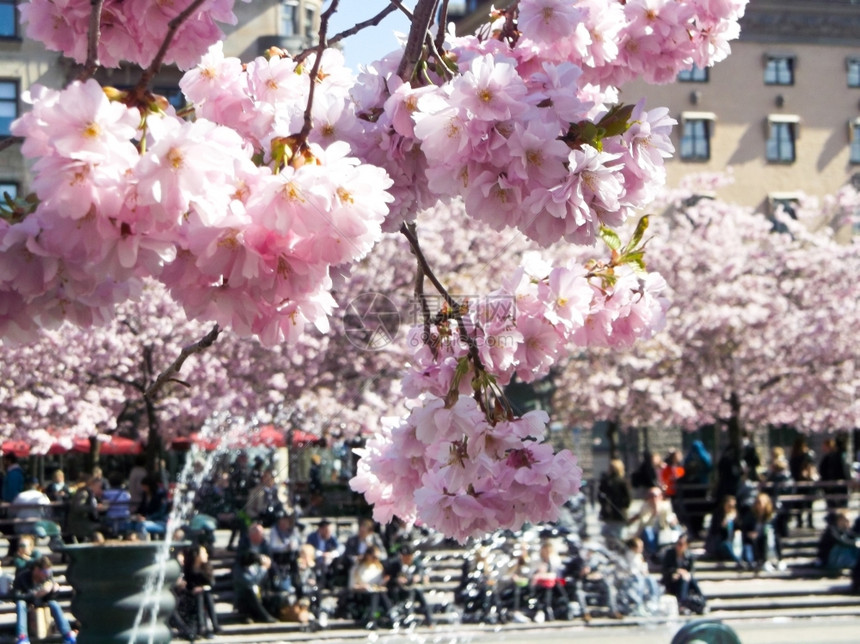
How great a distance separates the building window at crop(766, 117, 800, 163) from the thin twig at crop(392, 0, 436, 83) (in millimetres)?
41198

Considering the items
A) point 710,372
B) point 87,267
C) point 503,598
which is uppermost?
point 710,372

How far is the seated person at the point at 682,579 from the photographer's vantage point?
1778 cm

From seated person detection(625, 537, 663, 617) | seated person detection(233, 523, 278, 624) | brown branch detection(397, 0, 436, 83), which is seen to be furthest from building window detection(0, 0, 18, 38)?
brown branch detection(397, 0, 436, 83)

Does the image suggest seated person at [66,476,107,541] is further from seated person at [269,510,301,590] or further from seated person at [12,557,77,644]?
seated person at [12,557,77,644]

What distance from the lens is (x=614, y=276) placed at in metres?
3.55

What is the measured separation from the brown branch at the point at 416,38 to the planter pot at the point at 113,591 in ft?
19.9

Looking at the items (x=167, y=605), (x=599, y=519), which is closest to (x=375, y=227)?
(x=167, y=605)

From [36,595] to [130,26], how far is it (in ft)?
41.0

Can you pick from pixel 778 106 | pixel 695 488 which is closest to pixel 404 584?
pixel 695 488

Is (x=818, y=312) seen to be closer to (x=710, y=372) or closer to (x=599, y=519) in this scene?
(x=710, y=372)

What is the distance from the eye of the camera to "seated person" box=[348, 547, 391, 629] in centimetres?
1727

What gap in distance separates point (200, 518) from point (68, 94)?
1776 cm

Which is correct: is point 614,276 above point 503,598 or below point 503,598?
above

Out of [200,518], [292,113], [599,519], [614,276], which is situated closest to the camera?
[292,113]
